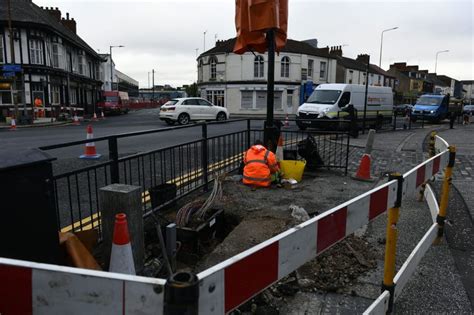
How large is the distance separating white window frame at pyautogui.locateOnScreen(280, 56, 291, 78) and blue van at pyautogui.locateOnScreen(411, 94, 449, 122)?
16.3 m

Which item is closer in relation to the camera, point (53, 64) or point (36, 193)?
point (36, 193)

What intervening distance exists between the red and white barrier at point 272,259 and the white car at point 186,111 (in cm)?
2133

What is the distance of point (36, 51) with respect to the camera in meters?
31.0

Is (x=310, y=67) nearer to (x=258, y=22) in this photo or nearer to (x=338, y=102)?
(x=338, y=102)

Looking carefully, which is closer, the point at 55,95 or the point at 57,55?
the point at 55,95

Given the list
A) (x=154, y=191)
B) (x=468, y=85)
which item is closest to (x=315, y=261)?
(x=154, y=191)

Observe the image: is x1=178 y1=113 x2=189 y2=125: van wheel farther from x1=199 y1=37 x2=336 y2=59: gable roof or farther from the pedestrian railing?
the pedestrian railing

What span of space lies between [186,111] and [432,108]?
64.3 feet

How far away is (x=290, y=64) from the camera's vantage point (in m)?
42.9

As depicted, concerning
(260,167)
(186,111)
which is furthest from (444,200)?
(186,111)

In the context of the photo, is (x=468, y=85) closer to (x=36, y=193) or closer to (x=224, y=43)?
(x=224, y=43)

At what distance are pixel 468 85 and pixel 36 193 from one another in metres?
143

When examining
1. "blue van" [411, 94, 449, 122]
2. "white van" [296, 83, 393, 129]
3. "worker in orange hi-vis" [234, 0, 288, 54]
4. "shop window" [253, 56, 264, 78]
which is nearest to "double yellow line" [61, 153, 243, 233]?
"worker in orange hi-vis" [234, 0, 288, 54]

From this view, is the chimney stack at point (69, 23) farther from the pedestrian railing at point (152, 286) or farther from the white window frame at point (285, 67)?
the pedestrian railing at point (152, 286)
